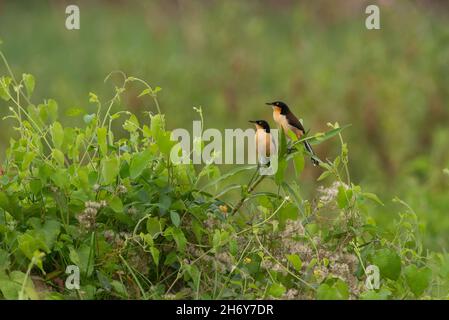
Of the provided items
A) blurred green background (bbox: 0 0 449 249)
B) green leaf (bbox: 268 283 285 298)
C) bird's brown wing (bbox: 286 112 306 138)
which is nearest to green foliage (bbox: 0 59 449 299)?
green leaf (bbox: 268 283 285 298)

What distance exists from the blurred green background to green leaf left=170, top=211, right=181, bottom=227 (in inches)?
155

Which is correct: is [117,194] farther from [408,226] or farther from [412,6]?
[412,6]

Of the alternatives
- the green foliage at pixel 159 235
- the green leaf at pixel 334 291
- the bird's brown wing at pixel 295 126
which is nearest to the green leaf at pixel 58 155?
the green foliage at pixel 159 235

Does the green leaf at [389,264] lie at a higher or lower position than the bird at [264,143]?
lower

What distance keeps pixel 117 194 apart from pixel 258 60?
757 centimetres

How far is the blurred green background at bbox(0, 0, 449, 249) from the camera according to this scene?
871 centimetres

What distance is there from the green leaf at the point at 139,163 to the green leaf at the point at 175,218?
0.51 feet

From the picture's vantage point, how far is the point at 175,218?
3010 mm

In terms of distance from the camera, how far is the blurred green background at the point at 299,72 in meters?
8.71

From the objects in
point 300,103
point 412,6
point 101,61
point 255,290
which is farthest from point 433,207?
point 255,290

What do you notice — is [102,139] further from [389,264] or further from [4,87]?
[389,264]

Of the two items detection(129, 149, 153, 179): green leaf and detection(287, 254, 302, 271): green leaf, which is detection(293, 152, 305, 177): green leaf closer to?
detection(287, 254, 302, 271): green leaf

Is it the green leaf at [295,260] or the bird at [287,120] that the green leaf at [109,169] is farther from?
the bird at [287,120]
